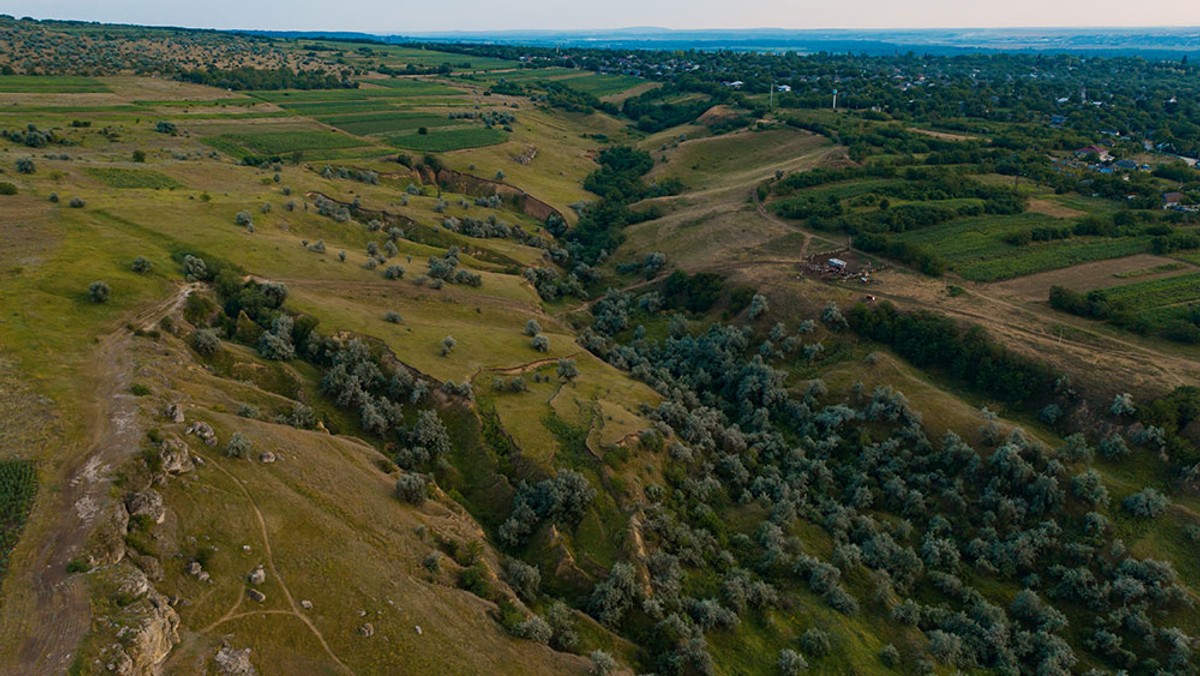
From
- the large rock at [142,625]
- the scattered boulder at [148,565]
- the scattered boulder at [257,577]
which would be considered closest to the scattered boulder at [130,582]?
the large rock at [142,625]

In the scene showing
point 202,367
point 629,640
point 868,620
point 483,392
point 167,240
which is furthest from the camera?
point 167,240

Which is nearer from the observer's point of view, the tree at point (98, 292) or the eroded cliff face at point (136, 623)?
the eroded cliff face at point (136, 623)

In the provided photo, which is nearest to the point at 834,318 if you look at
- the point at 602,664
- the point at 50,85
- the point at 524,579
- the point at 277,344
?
the point at 524,579

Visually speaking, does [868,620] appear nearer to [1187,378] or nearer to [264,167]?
[1187,378]

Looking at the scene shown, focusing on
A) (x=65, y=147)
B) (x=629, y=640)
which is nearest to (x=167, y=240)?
(x=65, y=147)

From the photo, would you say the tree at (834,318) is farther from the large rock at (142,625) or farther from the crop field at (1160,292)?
the large rock at (142,625)

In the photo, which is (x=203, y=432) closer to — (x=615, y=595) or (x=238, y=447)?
(x=238, y=447)
